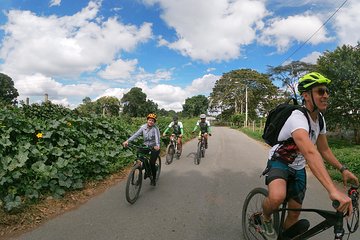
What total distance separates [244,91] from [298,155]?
6155 cm

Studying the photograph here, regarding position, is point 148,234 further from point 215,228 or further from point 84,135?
point 84,135

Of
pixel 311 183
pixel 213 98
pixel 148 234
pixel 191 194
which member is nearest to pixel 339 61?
pixel 311 183

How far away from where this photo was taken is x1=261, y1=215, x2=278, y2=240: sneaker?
3332mm

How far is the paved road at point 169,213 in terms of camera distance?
14.4 feet

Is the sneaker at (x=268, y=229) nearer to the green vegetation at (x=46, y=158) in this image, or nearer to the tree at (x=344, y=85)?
the green vegetation at (x=46, y=158)

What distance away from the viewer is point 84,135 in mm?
7859

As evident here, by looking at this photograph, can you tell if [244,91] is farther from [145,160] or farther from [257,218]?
[257,218]

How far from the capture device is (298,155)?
3.05 m

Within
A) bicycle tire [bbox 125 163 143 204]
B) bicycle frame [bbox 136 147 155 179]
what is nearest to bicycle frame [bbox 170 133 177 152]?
bicycle frame [bbox 136 147 155 179]

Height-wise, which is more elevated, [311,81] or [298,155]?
[311,81]

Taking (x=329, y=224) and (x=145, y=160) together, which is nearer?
(x=329, y=224)

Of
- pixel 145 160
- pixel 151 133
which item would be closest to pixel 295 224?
pixel 145 160

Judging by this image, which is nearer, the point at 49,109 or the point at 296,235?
the point at 296,235

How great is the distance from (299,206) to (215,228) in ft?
5.70
